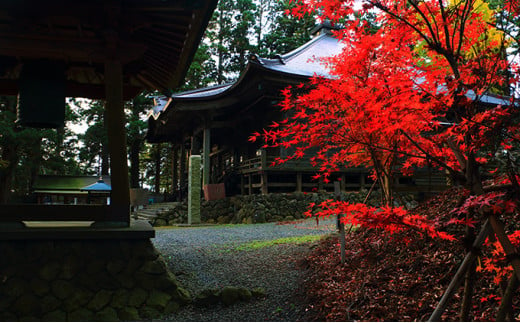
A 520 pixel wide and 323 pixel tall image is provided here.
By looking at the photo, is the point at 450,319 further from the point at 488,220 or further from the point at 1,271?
the point at 1,271

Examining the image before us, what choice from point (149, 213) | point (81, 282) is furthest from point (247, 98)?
point (81, 282)

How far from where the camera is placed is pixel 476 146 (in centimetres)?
216

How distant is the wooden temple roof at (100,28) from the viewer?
12.4ft

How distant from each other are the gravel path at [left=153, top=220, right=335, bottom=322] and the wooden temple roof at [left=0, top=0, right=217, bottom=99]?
2.93 meters

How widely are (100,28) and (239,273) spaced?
350 centimetres

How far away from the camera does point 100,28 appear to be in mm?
3990

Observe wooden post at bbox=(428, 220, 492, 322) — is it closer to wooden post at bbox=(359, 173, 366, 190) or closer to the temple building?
the temple building

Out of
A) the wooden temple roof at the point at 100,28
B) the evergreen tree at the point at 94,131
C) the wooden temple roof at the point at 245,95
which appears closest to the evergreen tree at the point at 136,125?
the evergreen tree at the point at 94,131

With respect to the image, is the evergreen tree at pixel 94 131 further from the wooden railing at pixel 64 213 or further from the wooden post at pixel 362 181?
the wooden railing at pixel 64 213

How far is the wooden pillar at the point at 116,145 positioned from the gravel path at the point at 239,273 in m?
1.31

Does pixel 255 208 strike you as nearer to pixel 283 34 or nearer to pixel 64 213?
pixel 64 213

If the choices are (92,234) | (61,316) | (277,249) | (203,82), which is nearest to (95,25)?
(92,234)

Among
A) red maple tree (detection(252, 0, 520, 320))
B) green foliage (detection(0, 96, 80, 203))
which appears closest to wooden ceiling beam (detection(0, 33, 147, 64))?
red maple tree (detection(252, 0, 520, 320))

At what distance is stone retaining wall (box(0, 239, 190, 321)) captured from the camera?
11.6 feet
